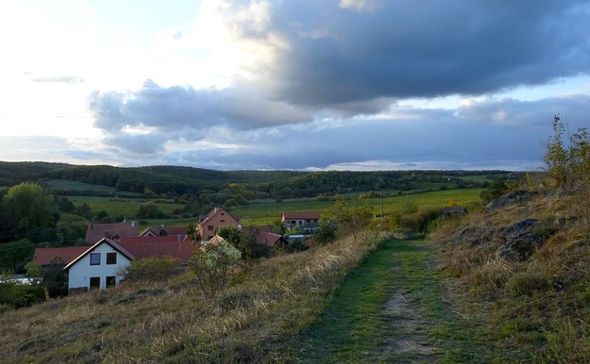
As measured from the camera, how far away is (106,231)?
62312 millimetres

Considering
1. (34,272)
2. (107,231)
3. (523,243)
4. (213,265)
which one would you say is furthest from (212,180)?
(523,243)

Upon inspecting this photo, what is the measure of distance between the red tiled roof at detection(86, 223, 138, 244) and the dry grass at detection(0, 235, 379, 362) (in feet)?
141

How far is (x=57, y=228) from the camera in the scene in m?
71.2

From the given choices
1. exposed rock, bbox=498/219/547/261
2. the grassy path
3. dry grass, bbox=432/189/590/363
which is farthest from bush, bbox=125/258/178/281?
exposed rock, bbox=498/219/547/261

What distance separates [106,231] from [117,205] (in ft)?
92.9

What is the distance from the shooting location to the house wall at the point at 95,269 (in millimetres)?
40406

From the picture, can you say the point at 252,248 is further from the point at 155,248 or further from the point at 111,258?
the point at 155,248

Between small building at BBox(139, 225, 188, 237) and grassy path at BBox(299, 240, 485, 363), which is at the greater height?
grassy path at BBox(299, 240, 485, 363)

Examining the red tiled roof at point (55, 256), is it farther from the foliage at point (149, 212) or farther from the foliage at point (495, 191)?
the foliage at point (495, 191)

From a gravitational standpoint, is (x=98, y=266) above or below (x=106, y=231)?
below

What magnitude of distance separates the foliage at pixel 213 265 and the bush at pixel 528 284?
9945 mm

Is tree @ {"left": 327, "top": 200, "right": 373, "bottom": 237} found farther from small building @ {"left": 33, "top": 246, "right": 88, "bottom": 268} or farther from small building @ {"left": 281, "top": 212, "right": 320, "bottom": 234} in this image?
small building @ {"left": 281, "top": 212, "right": 320, "bottom": 234}

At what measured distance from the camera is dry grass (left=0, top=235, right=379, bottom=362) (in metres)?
6.68

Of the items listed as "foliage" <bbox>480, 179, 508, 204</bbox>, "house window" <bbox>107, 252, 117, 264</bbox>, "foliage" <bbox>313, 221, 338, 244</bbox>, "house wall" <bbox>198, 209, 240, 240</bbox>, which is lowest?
"house window" <bbox>107, 252, 117, 264</bbox>
